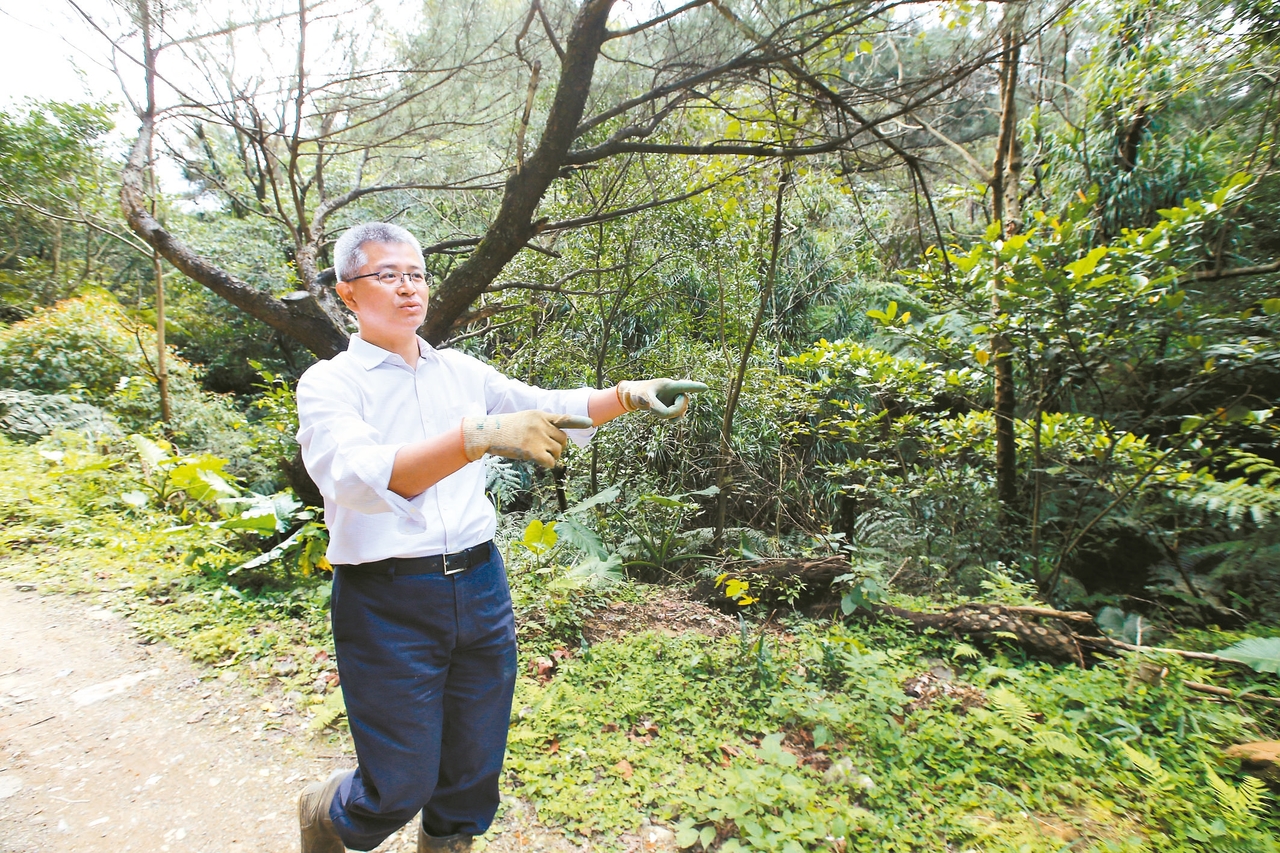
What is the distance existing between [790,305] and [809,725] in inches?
214

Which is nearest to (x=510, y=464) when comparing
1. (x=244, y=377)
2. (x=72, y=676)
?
(x=72, y=676)

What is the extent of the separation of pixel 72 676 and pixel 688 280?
17.7 ft

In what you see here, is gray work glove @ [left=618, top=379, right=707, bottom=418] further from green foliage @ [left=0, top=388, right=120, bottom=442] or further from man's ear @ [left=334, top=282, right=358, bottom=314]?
green foliage @ [left=0, top=388, right=120, bottom=442]

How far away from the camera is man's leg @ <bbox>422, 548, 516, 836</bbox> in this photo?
1.61 m

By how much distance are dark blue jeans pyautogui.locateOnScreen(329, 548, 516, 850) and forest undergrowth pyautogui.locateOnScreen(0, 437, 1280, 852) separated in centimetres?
79

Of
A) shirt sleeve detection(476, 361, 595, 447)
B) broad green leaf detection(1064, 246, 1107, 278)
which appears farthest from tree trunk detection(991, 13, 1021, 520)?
shirt sleeve detection(476, 361, 595, 447)

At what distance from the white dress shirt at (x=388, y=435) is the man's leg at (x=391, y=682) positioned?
101mm

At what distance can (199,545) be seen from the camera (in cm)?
416

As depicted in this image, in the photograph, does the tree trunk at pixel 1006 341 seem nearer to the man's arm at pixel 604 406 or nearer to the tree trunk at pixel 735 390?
the tree trunk at pixel 735 390

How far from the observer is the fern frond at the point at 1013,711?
256 centimetres

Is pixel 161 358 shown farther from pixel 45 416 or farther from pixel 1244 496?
pixel 1244 496

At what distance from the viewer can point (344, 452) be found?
1.23 m

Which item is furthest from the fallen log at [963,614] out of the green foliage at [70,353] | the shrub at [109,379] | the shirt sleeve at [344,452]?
the green foliage at [70,353]

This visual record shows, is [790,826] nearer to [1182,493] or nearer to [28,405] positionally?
[1182,493]
